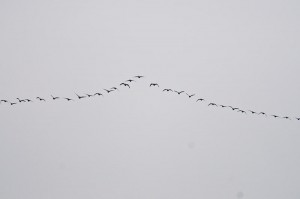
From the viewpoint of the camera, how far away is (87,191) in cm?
4991

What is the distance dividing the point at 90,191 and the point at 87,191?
0.48 m

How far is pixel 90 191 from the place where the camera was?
5003 cm
